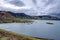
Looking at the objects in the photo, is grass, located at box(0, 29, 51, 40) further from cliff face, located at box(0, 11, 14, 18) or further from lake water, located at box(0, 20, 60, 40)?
cliff face, located at box(0, 11, 14, 18)

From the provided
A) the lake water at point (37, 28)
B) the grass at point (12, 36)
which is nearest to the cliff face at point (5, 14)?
the lake water at point (37, 28)

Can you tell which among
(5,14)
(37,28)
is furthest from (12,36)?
(37,28)

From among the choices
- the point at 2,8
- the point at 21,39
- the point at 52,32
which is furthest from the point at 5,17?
the point at 52,32

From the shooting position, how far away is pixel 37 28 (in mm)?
7324

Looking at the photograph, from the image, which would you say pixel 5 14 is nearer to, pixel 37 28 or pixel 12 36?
pixel 12 36

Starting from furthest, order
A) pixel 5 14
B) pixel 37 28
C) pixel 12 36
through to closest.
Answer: pixel 37 28 → pixel 5 14 → pixel 12 36

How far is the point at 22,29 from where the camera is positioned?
6.89 meters

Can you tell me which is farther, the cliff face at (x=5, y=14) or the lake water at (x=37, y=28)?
the cliff face at (x=5, y=14)

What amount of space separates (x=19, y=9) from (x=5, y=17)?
75 centimetres

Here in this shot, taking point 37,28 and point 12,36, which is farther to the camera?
point 37,28

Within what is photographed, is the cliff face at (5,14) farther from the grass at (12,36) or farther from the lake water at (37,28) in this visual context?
the grass at (12,36)

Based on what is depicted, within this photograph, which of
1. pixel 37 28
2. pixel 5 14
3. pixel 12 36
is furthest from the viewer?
pixel 37 28

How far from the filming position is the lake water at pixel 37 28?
676cm

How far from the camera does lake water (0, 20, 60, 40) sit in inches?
266
